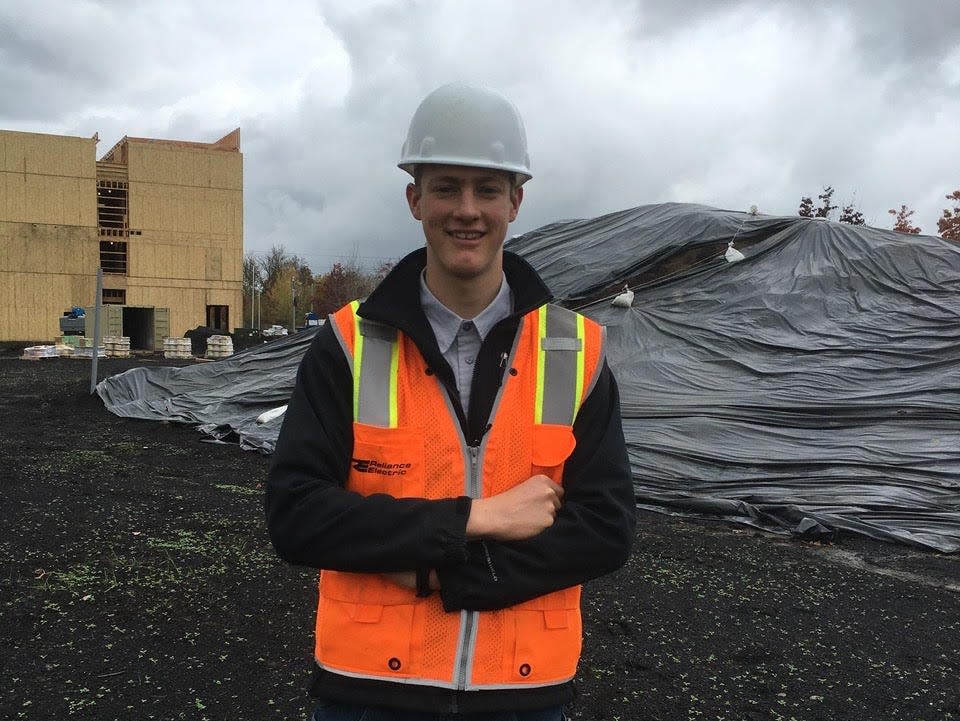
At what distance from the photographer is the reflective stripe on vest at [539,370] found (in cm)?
176

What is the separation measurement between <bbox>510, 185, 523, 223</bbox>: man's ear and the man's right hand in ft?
1.96

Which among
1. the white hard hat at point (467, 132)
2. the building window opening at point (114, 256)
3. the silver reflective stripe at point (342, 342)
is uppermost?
the building window opening at point (114, 256)

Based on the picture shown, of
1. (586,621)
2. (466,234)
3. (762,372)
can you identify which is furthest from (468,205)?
(762,372)

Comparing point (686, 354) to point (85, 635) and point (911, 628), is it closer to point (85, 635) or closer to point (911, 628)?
point (911, 628)


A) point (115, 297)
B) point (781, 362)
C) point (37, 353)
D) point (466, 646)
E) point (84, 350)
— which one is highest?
point (115, 297)

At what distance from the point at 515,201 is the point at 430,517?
0.75 m

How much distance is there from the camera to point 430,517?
5.36ft

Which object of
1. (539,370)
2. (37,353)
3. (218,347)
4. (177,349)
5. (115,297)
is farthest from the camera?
(115,297)

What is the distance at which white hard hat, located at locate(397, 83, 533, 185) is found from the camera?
178cm

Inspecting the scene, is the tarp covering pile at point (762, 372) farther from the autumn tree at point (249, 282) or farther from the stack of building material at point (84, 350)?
the autumn tree at point (249, 282)

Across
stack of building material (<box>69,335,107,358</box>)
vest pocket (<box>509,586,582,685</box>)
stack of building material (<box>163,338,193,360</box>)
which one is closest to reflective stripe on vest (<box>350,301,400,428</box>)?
vest pocket (<box>509,586,582,685</box>)

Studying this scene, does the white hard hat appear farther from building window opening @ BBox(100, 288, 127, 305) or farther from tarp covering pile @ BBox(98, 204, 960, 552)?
building window opening @ BBox(100, 288, 127, 305)

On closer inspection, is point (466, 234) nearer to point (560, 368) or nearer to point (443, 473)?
point (560, 368)

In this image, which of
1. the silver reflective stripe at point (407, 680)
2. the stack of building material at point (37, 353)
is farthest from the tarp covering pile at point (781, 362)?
the stack of building material at point (37, 353)
